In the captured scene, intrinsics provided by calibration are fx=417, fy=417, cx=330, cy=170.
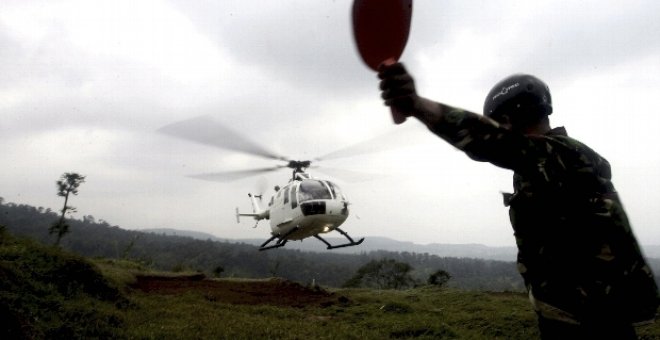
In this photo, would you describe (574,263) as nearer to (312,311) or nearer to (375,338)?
(375,338)

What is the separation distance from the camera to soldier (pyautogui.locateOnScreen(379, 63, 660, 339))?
181 centimetres

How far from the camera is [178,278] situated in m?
18.2

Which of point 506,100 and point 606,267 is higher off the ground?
point 506,100

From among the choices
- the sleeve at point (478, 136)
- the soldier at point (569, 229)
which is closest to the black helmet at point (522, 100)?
the soldier at point (569, 229)

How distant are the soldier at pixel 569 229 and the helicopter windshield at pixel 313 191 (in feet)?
33.9

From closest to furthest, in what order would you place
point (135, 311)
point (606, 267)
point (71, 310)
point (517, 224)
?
point (606, 267)
point (517, 224)
point (71, 310)
point (135, 311)

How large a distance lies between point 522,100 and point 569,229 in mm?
769

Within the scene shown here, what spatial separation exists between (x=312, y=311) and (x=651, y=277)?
11.8m

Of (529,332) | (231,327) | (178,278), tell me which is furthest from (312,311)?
(178,278)

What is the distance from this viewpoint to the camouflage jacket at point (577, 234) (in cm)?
191

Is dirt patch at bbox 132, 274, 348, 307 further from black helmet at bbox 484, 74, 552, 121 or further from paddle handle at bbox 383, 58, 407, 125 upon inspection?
paddle handle at bbox 383, 58, 407, 125

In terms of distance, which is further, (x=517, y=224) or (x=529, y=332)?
(x=529, y=332)

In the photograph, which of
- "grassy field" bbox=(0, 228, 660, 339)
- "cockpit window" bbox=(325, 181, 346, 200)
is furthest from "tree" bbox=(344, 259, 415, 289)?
"cockpit window" bbox=(325, 181, 346, 200)

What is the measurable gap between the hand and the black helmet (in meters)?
0.88
